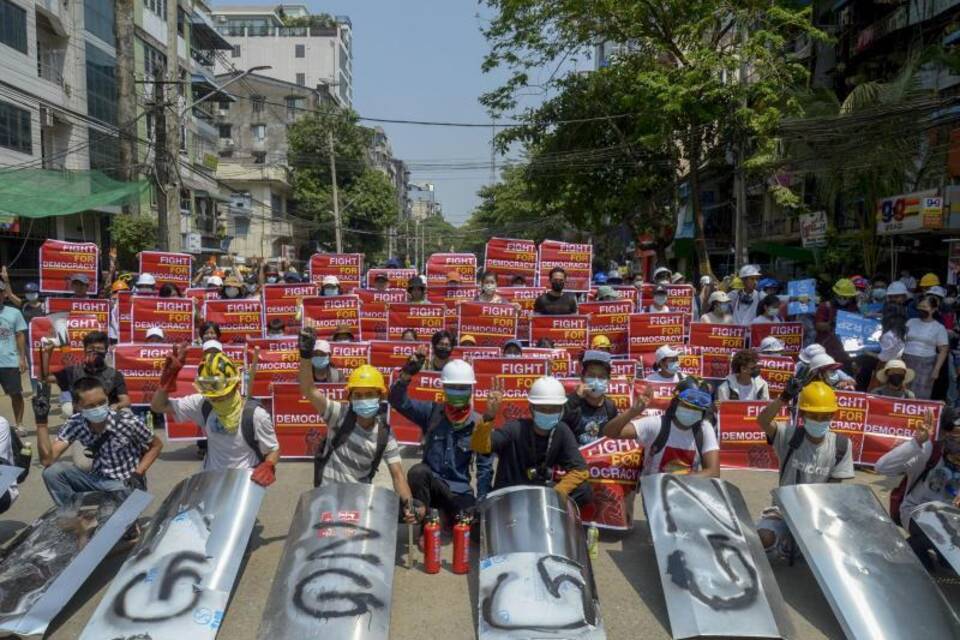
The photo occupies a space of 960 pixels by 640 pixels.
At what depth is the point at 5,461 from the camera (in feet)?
20.6

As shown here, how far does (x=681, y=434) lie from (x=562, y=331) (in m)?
4.93

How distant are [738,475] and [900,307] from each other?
3482 millimetres

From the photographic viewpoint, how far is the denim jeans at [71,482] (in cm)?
594

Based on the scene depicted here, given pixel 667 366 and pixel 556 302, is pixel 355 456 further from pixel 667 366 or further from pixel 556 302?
pixel 556 302

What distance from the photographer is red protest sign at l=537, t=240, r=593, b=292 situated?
1485cm

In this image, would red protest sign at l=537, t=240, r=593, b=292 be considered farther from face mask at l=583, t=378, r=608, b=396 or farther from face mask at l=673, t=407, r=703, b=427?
face mask at l=673, t=407, r=703, b=427

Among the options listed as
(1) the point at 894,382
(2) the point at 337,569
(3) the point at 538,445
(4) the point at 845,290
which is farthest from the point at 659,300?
A: (2) the point at 337,569

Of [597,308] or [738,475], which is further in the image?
[597,308]

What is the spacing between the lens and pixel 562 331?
11109 mm

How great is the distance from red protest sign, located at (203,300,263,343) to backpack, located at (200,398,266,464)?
5641 millimetres

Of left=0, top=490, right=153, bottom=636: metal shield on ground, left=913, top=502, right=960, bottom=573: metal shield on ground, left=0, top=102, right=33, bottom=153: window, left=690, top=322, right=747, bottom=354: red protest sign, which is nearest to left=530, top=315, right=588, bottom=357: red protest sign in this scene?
left=690, top=322, right=747, bottom=354: red protest sign

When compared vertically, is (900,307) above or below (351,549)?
above

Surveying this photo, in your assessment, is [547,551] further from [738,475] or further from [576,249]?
[576,249]

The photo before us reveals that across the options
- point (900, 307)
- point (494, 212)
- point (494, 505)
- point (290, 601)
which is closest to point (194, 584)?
point (290, 601)
